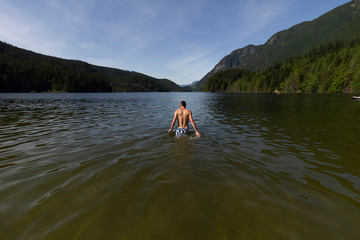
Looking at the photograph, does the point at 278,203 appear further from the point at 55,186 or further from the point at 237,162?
the point at 55,186

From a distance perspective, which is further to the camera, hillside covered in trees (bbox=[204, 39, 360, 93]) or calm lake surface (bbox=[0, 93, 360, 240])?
hillside covered in trees (bbox=[204, 39, 360, 93])

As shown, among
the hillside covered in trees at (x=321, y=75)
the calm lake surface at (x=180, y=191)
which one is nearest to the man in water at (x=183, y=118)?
the calm lake surface at (x=180, y=191)

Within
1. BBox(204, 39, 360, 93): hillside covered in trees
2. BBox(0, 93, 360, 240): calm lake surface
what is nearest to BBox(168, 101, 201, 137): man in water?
BBox(0, 93, 360, 240): calm lake surface

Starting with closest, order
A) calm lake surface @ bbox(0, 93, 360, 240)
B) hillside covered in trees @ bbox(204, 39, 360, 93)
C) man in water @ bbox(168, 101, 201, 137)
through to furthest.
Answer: calm lake surface @ bbox(0, 93, 360, 240), man in water @ bbox(168, 101, 201, 137), hillside covered in trees @ bbox(204, 39, 360, 93)

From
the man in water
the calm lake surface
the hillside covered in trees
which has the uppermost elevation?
the hillside covered in trees

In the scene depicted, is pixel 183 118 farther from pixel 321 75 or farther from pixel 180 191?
pixel 321 75

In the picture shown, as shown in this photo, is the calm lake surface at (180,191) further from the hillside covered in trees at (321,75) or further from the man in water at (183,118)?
the hillside covered in trees at (321,75)

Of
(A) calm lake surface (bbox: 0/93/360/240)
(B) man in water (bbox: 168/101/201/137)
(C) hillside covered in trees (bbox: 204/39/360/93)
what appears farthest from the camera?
(C) hillside covered in trees (bbox: 204/39/360/93)

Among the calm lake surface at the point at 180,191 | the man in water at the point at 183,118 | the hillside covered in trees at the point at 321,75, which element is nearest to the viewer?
the calm lake surface at the point at 180,191

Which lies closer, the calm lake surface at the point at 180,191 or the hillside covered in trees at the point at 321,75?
the calm lake surface at the point at 180,191

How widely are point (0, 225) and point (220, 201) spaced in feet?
16.6

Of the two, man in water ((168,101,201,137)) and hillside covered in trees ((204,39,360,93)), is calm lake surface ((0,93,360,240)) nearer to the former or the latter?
man in water ((168,101,201,137))

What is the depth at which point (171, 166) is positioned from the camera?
646 cm

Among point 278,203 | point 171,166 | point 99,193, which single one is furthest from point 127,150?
point 278,203
